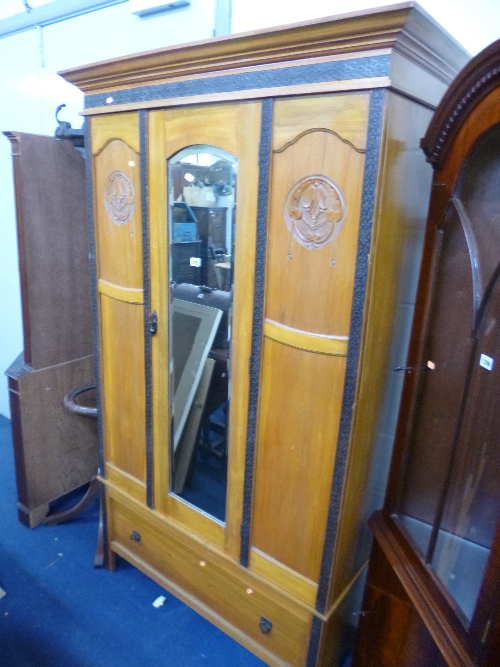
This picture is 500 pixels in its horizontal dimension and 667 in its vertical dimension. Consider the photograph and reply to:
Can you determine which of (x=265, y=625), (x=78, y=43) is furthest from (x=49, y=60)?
(x=265, y=625)

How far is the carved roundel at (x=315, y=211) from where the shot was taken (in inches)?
39.7

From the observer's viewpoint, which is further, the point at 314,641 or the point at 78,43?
the point at 78,43

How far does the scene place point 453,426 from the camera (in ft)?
3.42

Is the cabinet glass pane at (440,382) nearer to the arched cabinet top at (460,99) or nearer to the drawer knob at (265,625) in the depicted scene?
the arched cabinet top at (460,99)

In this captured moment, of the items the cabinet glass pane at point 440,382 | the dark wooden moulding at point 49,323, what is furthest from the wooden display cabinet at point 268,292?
the dark wooden moulding at point 49,323

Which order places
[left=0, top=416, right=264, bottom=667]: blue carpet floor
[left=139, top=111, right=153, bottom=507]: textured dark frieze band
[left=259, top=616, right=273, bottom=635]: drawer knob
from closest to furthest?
[left=139, top=111, right=153, bottom=507]: textured dark frieze band → [left=259, top=616, right=273, bottom=635]: drawer knob → [left=0, top=416, right=264, bottom=667]: blue carpet floor

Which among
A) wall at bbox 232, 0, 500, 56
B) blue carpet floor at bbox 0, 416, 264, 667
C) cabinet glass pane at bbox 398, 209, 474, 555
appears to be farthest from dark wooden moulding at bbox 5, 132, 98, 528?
cabinet glass pane at bbox 398, 209, 474, 555

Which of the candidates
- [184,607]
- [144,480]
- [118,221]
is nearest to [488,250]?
[118,221]

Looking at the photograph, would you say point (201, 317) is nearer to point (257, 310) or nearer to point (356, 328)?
point (257, 310)

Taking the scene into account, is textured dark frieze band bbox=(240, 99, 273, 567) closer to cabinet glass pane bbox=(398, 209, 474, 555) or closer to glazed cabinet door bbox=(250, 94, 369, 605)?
glazed cabinet door bbox=(250, 94, 369, 605)

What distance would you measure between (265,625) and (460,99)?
1549 millimetres

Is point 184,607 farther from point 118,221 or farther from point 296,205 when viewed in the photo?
point 296,205

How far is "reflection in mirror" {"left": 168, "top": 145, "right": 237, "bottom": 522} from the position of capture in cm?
125

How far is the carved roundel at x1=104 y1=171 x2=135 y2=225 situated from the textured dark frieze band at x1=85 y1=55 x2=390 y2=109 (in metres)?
0.22
